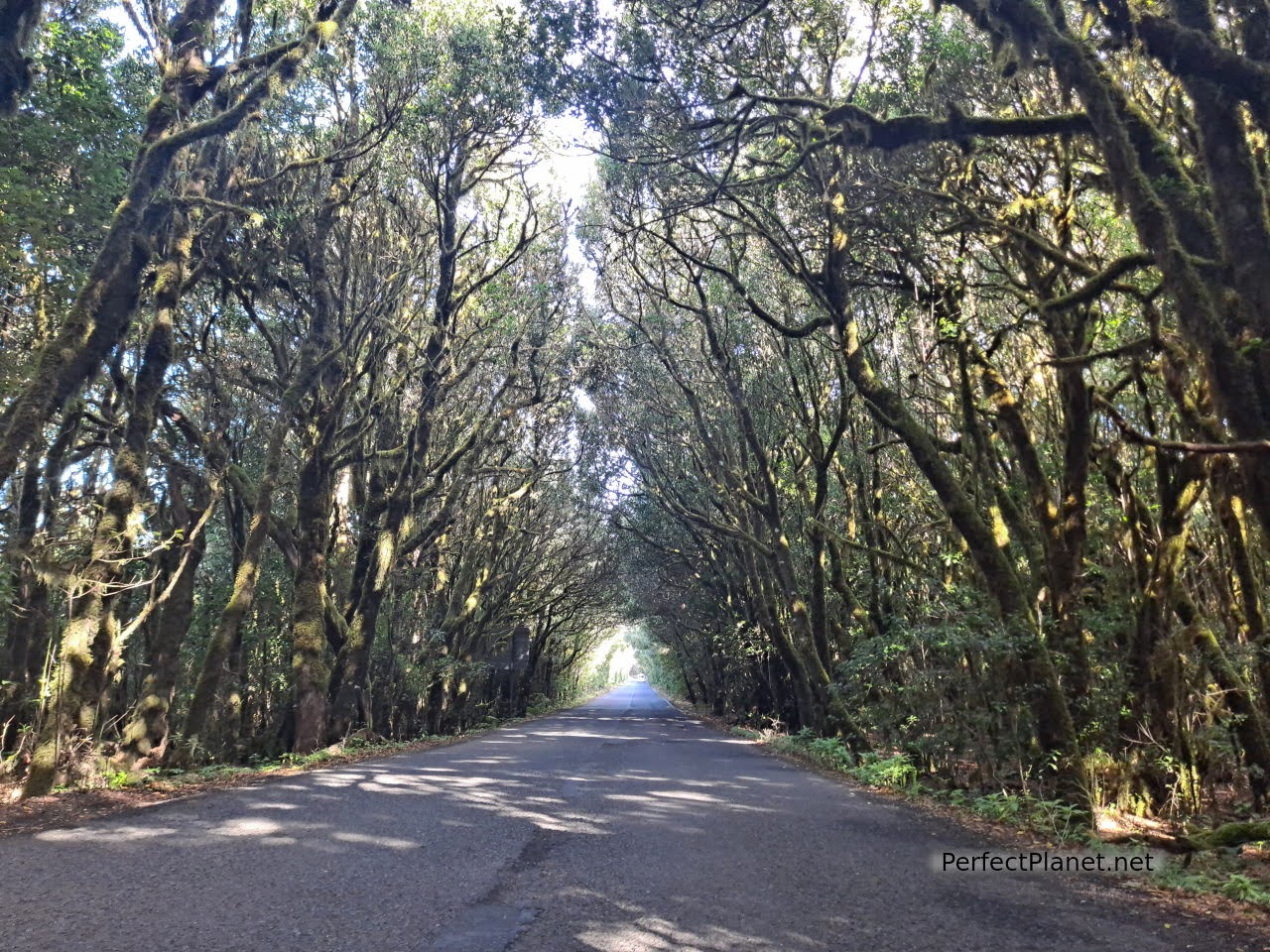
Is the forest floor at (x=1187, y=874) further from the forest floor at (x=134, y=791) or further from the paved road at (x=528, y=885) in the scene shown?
the forest floor at (x=134, y=791)

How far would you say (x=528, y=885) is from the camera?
548 centimetres

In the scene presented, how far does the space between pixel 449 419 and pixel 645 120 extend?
1058 cm

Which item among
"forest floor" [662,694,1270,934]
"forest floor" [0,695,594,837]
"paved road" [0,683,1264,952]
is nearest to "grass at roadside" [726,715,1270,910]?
"forest floor" [662,694,1270,934]

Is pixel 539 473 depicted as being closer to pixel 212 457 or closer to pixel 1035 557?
pixel 212 457

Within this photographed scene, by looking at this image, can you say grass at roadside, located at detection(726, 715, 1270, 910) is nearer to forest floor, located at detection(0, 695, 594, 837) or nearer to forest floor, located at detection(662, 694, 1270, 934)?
forest floor, located at detection(662, 694, 1270, 934)

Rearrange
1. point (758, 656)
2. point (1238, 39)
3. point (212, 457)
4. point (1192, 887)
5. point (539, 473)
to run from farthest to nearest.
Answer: point (758, 656)
point (539, 473)
point (212, 457)
point (1238, 39)
point (1192, 887)

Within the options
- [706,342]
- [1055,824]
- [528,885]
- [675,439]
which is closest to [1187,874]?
[1055,824]

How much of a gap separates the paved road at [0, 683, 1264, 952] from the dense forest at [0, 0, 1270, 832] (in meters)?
2.72

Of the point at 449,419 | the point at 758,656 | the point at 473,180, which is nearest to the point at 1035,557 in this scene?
the point at 473,180

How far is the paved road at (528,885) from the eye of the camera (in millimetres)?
4371

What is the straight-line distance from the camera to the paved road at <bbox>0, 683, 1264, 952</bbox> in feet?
14.3

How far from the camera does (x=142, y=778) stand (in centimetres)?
1045

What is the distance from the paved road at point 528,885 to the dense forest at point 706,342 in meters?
2.72

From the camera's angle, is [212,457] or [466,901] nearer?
[466,901]
